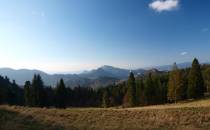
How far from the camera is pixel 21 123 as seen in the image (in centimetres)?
1912

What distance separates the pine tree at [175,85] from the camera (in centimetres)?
6131

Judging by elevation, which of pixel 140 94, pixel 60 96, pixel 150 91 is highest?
pixel 150 91

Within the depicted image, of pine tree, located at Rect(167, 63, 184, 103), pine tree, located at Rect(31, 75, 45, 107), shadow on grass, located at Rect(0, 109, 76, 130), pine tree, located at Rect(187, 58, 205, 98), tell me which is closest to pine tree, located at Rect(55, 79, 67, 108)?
pine tree, located at Rect(31, 75, 45, 107)

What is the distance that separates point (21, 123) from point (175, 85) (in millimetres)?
48763

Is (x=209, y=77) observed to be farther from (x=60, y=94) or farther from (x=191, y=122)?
(x=191, y=122)

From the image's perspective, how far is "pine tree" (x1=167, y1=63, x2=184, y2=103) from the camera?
6131cm

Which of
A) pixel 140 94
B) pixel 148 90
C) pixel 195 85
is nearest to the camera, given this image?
pixel 195 85

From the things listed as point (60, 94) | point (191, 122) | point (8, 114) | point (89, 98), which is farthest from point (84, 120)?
point (89, 98)

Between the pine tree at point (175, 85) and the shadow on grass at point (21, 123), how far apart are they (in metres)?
45.5

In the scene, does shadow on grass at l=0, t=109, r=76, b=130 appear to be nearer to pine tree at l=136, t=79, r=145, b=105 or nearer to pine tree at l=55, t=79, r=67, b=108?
pine tree at l=55, t=79, r=67, b=108

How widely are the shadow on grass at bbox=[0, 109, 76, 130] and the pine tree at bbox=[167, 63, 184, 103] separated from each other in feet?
149

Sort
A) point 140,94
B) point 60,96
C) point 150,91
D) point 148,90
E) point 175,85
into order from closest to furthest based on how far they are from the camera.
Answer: point 175,85 < point 60,96 < point 148,90 < point 150,91 < point 140,94

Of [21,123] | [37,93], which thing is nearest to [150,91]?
[37,93]

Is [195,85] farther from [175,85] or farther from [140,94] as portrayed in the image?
[140,94]
